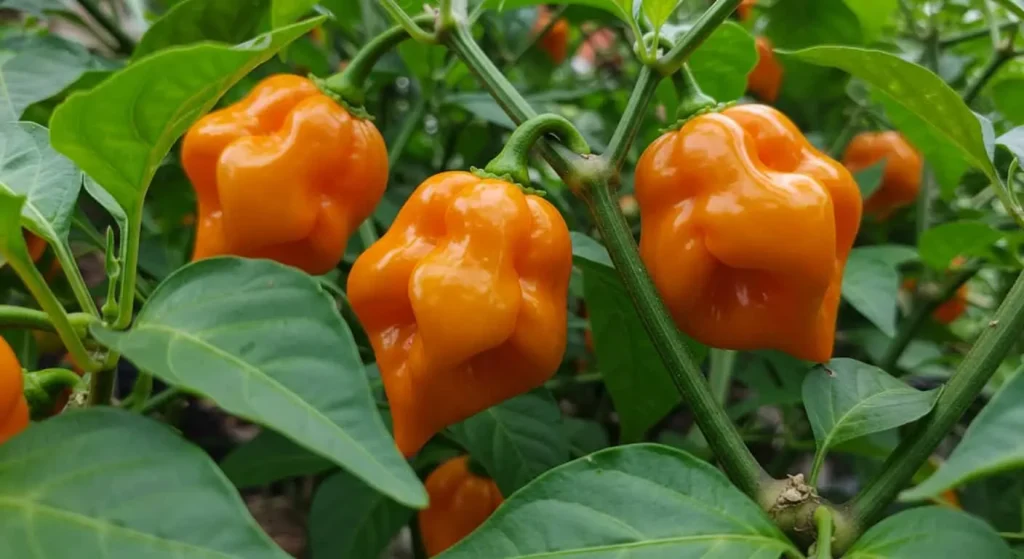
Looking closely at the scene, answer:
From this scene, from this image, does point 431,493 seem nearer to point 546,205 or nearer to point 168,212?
point 546,205

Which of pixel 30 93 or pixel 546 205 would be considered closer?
pixel 546 205

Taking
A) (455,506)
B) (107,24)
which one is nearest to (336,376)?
(455,506)

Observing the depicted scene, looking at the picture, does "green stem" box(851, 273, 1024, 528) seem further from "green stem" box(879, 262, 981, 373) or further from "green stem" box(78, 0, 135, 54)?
"green stem" box(78, 0, 135, 54)

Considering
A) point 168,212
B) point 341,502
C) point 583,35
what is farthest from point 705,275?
point 583,35

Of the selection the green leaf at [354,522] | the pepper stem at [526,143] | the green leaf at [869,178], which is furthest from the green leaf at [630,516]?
the green leaf at [869,178]

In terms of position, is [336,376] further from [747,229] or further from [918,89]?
[918,89]

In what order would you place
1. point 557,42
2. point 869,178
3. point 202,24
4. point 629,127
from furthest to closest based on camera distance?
→ point 557,42
point 869,178
point 202,24
point 629,127

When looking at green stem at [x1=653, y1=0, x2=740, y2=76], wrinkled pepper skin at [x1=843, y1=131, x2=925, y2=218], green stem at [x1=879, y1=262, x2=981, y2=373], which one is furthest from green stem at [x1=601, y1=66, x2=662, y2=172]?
wrinkled pepper skin at [x1=843, y1=131, x2=925, y2=218]
